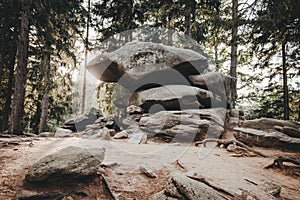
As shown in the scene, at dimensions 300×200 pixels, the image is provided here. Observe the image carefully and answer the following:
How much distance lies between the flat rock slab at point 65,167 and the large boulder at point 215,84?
8608 mm

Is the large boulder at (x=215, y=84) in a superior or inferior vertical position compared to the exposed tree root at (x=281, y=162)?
superior

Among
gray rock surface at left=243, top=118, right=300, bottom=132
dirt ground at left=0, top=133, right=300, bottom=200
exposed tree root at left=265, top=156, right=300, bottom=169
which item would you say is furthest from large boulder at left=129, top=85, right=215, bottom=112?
exposed tree root at left=265, top=156, right=300, bottom=169

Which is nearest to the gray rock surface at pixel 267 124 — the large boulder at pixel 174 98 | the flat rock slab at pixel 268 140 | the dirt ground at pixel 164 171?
the flat rock slab at pixel 268 140

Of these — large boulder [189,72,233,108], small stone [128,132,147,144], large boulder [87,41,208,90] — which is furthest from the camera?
large boulder [189,72,233,108]

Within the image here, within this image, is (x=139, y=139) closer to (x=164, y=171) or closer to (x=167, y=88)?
(x=164, y=171)

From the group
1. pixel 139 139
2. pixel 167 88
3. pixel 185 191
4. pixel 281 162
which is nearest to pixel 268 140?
pixel 281 162

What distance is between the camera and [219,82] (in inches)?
451

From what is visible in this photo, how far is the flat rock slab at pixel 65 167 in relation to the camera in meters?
3.28

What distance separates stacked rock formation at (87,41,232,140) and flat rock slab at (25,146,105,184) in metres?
4.50

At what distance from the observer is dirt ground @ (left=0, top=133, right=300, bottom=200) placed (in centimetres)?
347

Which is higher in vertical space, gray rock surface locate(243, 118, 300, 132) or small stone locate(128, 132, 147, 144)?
gray rock surface locate(243, 118, 300, 132)

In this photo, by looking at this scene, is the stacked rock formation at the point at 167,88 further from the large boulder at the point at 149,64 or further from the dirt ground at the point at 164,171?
the dirt ground at the point at 164,171

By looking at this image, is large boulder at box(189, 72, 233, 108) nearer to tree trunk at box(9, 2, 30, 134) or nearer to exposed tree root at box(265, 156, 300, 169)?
exposed tree root at box(265, 156, 300, 169)

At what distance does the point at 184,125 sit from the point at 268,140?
3006 millimetres
